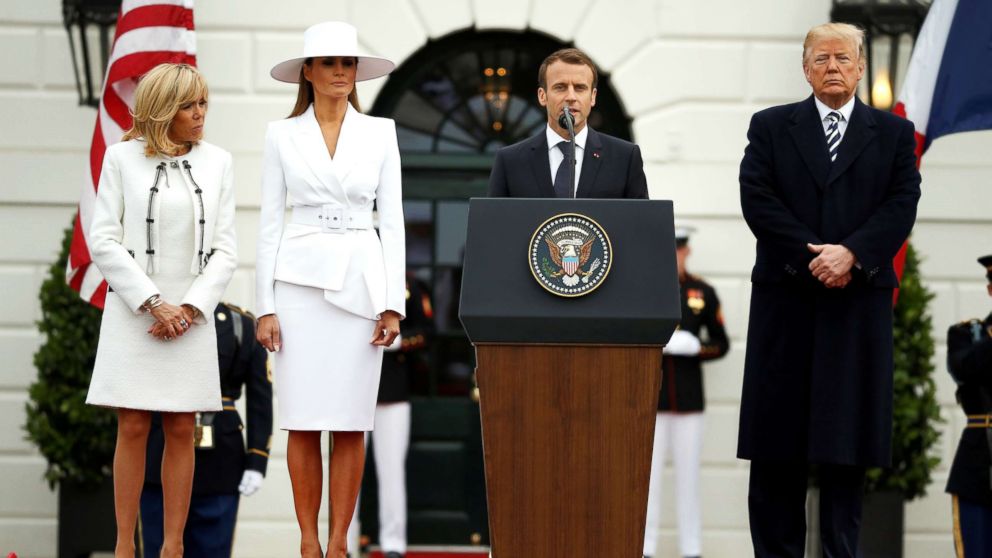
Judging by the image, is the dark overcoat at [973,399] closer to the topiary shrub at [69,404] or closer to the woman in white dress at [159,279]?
the woman in white dress at [159,279]

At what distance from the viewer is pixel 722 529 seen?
9844 mm

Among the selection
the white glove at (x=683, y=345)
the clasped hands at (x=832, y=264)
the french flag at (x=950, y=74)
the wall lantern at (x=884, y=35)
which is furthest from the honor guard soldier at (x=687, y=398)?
the clasped hands at (x=832, y=264)

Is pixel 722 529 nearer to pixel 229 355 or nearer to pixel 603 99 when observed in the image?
pixel 603 99

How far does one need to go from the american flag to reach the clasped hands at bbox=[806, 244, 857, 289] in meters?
4.29

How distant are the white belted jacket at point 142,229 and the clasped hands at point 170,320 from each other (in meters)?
0.03

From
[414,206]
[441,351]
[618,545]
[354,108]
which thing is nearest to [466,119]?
[414,206]

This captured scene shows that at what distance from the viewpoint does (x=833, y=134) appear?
531 centimetres

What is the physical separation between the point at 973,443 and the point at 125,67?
4.75m

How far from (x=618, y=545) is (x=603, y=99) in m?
6.20

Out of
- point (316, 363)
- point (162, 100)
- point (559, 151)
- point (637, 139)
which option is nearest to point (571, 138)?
point (559, 151)

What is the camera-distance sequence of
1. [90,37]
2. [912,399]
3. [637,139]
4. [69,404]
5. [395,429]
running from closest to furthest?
[69,404] → [912,399] → [395,429] → [90,37] → [637,139]

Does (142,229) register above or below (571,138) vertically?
below

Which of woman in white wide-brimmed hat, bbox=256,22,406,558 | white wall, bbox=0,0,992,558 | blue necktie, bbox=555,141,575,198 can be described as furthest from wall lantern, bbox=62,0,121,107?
blue necktie, bbox=555,141,575,198

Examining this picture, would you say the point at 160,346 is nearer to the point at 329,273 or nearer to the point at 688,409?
the point at 329,273
